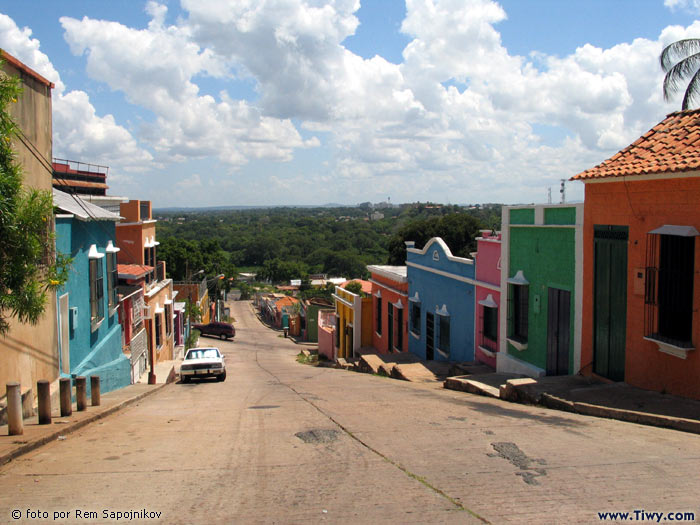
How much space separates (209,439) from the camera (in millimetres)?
7930

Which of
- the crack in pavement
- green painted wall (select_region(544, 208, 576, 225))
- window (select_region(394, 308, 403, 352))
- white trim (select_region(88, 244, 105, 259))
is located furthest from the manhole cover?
window (select_region(394, 308, 403, 352))

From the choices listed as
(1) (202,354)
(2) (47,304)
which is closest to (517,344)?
(2) (47,304)

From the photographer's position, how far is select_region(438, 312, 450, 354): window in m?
17.7

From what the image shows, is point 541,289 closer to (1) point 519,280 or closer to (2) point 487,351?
(1) point 519,280

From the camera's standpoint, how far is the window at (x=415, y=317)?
20188mm

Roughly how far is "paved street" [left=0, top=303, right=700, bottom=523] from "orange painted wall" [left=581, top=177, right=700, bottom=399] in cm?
163

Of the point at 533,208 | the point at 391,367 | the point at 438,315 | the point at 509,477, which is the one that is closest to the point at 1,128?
the point at 509,477

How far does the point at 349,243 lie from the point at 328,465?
12143 cm

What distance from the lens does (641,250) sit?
9367 millimetres

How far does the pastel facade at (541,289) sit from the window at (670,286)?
185cm

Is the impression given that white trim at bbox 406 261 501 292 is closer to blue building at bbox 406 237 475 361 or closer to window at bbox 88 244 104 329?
blue building at bbox 406 237 475 361

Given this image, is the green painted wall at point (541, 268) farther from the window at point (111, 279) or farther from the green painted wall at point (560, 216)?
the window at point (111, 279)

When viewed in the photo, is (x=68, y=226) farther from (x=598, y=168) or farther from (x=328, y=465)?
(x=598, y=168)

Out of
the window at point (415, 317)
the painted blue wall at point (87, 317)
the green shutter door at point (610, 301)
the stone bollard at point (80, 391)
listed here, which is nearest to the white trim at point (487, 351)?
the green shutter door at point (610, 301)
